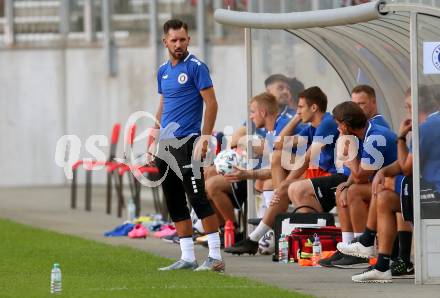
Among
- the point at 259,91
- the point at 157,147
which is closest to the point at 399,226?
the point at 157,147

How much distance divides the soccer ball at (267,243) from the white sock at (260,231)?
4cm

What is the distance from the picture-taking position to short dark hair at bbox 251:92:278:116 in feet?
53.7

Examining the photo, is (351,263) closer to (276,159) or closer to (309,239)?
(309,239)

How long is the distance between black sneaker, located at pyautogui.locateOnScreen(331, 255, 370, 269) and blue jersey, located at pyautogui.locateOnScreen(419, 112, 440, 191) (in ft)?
6.13

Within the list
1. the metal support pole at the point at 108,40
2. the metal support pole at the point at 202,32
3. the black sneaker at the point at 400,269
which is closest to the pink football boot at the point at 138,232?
the black sneaker at the point at 400,269

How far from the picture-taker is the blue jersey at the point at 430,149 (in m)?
12.4

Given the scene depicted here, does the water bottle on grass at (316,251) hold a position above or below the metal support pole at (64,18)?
below

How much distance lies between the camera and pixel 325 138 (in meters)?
15.2

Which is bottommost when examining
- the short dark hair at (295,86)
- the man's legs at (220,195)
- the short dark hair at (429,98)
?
the man's legs at (220,195)

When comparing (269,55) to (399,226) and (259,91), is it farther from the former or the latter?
(399,226)

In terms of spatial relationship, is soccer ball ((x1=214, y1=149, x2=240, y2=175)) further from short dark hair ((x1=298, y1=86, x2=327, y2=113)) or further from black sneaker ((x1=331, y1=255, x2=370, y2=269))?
black sneaker ((x1=331, y1=255, x2=370, y2=269))

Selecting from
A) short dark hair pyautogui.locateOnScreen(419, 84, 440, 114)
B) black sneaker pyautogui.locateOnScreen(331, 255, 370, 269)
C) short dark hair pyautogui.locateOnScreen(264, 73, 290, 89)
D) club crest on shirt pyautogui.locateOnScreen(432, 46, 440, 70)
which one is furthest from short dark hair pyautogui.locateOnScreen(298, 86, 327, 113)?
club crest on shirt pyautogui.locateOnScreen(432, 46, 440, 70)

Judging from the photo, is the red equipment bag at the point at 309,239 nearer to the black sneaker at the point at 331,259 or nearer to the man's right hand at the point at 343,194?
the black sneaker at the point at 331,259

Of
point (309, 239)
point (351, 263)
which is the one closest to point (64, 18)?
point (309, 239)
